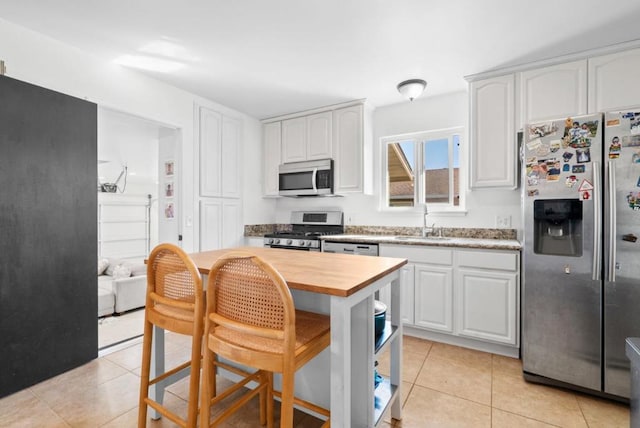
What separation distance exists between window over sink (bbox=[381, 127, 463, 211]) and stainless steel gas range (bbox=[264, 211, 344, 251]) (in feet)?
2.29

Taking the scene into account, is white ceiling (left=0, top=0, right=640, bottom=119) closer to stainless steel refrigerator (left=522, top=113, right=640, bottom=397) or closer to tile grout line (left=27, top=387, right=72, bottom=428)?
stainless steel refrigerator (left=522, top=113, right=640, bottom=397)

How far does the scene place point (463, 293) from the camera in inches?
105

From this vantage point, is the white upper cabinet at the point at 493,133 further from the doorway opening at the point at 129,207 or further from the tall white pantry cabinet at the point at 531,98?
the doorway opening at the point at 129,207

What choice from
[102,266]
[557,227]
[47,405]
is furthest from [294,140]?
[102,266]

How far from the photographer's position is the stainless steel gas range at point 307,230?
11.7 ft

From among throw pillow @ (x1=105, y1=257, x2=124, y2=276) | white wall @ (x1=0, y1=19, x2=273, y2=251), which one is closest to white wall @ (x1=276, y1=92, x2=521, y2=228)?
white wall @ (x1=0, y1=19, x2=273, y2=251)

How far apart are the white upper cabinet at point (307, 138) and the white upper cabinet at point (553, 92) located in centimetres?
202

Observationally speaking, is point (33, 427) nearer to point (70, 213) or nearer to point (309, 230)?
point (70, 213)

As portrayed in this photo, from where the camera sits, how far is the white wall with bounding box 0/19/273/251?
210cm

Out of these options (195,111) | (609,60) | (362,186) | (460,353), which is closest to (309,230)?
(362,186)

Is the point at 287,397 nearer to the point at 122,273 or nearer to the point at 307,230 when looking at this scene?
the point at 307,230

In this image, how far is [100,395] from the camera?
198cm

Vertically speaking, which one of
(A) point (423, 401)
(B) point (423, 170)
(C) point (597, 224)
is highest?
(B) point (423, 170)

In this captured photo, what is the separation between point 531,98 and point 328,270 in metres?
2.47
